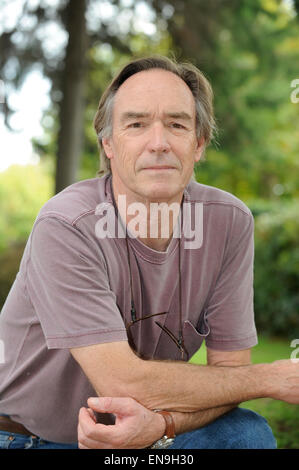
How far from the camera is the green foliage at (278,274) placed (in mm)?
6031

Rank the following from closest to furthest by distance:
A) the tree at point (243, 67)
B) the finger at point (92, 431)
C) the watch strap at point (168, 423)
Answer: the finger at point (92, 431)
the watch strap at point (168, 423)
the tree at point (243, 67)

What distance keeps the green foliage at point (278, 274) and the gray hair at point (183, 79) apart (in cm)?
390

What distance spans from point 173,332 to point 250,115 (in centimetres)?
808

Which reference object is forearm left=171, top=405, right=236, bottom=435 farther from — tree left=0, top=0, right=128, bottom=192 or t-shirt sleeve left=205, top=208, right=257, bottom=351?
tree left=0, top=0, right=128, bottom=192

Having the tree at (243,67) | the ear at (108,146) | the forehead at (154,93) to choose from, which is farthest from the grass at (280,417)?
the tree at (243,67)

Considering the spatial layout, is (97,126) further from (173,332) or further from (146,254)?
(173,332)

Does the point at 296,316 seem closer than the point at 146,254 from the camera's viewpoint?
No

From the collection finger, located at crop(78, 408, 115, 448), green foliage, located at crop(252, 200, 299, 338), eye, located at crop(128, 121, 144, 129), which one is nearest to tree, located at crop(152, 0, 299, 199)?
green foliage, located at crop(252, 200, 299, 338)

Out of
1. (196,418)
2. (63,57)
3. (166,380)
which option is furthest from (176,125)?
(63,57)

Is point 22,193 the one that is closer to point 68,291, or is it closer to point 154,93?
point 154,93

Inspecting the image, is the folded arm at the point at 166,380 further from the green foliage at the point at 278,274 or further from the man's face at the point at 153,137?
the green foliage at the point at 278,274

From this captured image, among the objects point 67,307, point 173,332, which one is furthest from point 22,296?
point 173,332

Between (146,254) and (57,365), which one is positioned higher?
(146,254)

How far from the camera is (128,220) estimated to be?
6.61 feet
